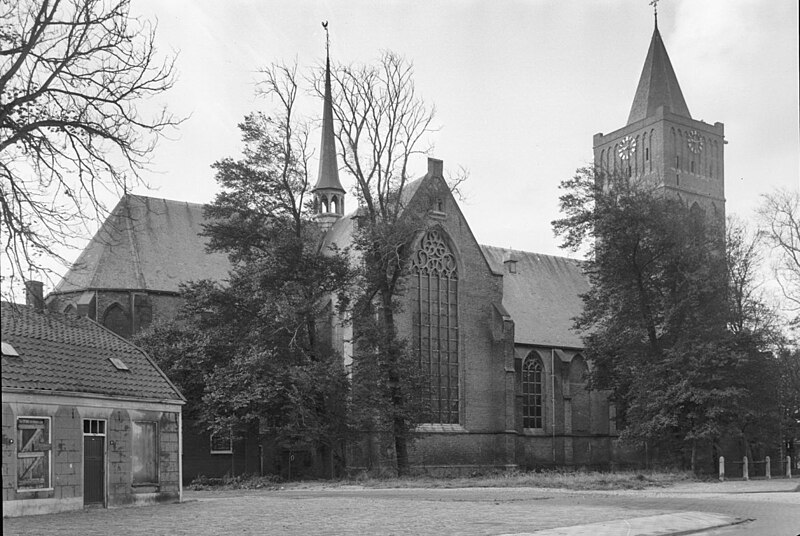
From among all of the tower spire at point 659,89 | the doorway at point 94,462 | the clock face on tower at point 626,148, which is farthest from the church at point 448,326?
the doorway at point 94,462

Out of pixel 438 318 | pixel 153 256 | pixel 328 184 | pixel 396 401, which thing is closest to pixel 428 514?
pixel 396 401

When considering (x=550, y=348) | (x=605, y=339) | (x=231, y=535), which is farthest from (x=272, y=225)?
(x=231, y=535)

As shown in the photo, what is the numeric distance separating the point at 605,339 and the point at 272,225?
53.7 feet

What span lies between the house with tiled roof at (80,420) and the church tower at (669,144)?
41.6 m

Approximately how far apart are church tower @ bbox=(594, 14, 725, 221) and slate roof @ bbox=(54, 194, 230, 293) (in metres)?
27.3

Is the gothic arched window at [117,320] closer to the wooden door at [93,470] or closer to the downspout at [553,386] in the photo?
the wooden door at [93,470]

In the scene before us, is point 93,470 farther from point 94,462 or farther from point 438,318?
point 438,318

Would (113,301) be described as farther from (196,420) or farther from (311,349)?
(311,349)

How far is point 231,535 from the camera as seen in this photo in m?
13.8

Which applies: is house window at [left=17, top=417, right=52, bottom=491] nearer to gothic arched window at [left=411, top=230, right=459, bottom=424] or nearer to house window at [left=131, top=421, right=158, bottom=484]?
house window at [left=131, top=421, right=158, bottom=484]

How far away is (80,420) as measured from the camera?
20906 millimetres

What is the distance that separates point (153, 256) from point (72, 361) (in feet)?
81.2

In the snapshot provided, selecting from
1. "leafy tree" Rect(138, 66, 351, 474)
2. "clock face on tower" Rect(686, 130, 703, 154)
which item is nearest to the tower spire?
"clock face on tower" Rect(686, 130, 703, 154)

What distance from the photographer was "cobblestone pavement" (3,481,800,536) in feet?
48.2
